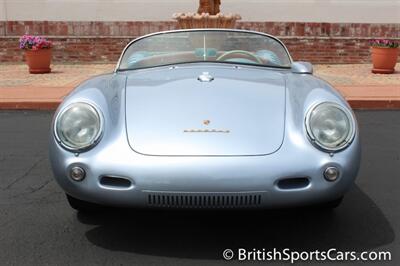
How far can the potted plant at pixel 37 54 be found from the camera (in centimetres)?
1095

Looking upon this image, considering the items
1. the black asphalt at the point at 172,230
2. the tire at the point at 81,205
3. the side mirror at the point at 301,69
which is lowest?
the black asphalt at the point at 172,230

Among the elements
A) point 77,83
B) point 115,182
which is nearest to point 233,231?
point 115,182

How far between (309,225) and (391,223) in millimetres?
517

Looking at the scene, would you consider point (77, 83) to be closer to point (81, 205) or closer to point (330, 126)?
point (81, 205)

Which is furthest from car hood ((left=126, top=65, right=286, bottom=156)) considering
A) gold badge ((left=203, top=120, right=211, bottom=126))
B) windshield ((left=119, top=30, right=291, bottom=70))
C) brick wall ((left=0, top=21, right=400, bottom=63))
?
brick wall ((left=0, top=21, right=400, bottom=63))

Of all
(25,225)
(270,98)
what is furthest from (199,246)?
(25,225)

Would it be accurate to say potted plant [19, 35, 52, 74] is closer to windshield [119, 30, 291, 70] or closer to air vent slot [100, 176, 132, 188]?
windshield [119, 30, 291, 70]

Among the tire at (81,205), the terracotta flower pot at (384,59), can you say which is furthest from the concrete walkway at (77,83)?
the tire at (81,205)

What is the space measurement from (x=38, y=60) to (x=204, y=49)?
7909 millimetres

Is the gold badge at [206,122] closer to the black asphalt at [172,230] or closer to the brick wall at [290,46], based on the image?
the black asphalt at [172,230]

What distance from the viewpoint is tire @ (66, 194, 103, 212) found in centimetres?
317

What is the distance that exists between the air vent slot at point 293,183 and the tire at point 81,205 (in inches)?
45.8

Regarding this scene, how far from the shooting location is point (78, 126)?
2830 millimetres

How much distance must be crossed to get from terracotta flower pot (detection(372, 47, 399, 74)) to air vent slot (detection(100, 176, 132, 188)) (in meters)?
9.32
